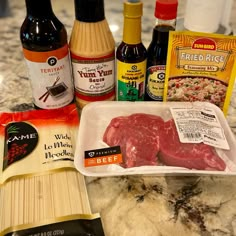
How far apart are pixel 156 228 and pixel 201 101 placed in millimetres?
295

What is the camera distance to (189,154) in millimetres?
560

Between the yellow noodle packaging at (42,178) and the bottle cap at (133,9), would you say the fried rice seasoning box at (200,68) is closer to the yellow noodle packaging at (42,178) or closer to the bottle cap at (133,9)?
the bottle cap at (133,9)

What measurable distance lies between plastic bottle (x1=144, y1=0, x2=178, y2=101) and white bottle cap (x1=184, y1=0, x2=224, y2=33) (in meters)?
0.09

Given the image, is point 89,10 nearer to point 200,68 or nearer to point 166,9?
point 166,9

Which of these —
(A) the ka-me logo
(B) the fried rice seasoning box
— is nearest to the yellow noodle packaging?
(A) the ka-me logo

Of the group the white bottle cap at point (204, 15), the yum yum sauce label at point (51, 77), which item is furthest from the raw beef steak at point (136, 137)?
the white bottle cap at point (204, 15)

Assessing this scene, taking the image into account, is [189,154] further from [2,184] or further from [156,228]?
[2,184]

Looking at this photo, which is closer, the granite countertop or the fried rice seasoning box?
the granite countertop

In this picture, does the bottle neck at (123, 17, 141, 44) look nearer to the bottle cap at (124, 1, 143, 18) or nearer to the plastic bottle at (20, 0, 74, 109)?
the bottle cap at (124, 1, 143, 18)

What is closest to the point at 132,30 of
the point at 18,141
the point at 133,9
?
the point at 133,9

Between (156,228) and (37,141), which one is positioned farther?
(37,141)

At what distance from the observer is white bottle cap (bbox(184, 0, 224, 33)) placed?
0.67m

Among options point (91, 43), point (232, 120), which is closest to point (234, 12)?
point (232, 120)

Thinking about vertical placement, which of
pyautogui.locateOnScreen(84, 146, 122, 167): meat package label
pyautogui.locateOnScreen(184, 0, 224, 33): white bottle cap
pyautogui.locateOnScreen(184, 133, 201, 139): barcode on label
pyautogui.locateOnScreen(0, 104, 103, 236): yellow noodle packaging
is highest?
pyautogui.locateOnScreen(184, 0, 224, 33): white bottle cap
